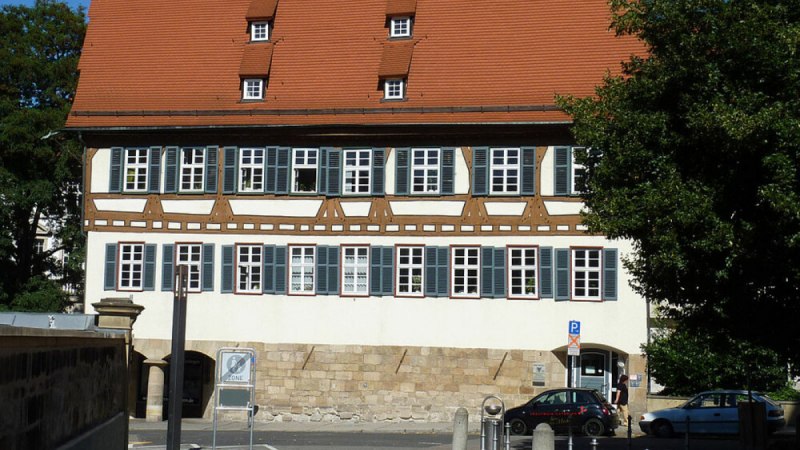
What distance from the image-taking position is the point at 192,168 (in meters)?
36.2

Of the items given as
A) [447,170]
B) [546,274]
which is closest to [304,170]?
[447,170]

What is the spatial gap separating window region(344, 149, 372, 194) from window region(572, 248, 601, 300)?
21.0ft

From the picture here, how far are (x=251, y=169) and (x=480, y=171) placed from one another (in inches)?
267

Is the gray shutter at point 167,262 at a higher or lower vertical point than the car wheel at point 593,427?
higher

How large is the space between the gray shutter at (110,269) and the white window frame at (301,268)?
521 centimetres

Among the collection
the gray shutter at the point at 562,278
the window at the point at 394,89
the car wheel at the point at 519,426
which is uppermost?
the window at the point at 394,89

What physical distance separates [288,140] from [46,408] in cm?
2574

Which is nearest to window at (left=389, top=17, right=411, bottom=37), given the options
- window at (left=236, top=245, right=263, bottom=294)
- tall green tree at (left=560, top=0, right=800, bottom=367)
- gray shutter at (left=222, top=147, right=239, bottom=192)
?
gray shutter at (left=222, top=147, right=239, bottom=192)

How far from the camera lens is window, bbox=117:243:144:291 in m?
35.8

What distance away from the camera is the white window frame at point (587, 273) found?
110 ft

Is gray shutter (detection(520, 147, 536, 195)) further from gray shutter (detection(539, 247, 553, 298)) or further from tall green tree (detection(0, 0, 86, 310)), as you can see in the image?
tall green tree (detection(0, 0, 86, 310))

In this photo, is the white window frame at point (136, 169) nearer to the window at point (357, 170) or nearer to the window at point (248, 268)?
the window at point (248, 268)

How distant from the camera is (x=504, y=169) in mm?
34594

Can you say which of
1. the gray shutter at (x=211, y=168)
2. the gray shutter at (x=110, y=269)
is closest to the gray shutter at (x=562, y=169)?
the gray shutter at (x=211, y=168)
